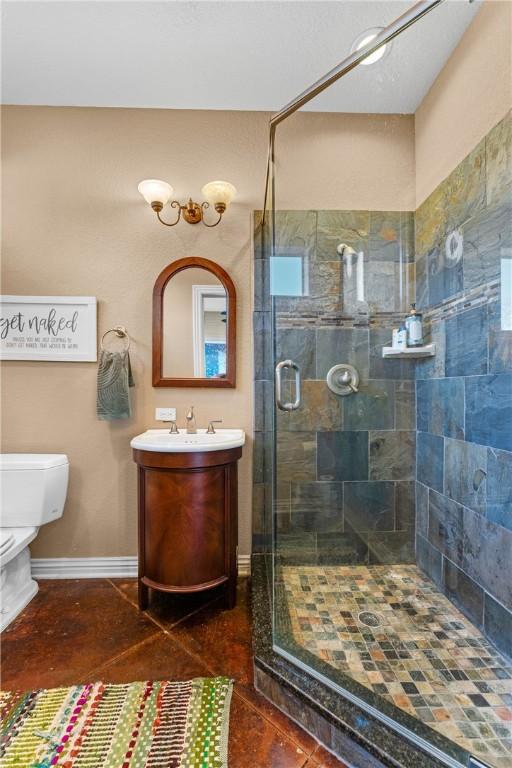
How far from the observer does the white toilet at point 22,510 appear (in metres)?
1.60

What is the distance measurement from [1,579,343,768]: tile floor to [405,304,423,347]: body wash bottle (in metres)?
1.55

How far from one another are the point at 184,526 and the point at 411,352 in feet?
4.53

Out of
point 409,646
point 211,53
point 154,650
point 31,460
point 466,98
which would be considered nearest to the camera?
point 409,646

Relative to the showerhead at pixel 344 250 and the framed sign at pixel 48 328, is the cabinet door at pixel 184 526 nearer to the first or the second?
the framed sign at pixel 48 328

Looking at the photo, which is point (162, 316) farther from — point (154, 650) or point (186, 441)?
point (154, 650)

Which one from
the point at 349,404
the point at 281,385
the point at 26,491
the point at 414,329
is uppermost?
the point at 414,329

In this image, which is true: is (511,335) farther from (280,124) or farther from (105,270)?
(105,270)

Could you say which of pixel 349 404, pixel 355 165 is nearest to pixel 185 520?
pixel 349 404

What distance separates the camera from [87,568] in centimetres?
187

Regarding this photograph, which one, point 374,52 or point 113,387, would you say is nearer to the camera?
point 374,52

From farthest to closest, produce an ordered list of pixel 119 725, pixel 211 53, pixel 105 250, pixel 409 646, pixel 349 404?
pixel 105 250, pixel 349 404, pixel 211 53, pixel 409 646, pixel 119 725

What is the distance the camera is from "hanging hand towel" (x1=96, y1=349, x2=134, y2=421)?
5.84 ft

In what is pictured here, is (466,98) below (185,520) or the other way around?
the other way around

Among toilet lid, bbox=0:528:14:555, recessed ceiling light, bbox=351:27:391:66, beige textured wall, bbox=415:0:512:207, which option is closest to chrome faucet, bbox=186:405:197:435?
toilet lid, bbox=0:528:14:555
